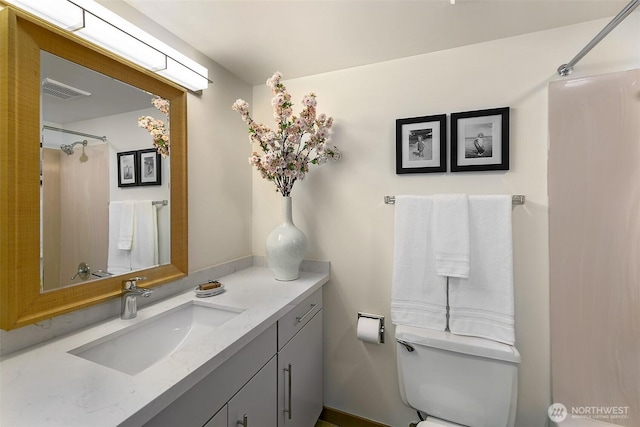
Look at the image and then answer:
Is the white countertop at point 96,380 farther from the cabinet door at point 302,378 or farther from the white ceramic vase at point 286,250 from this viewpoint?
the white ceramic vase at point 286,250

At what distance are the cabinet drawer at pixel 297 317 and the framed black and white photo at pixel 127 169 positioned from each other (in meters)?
0.89

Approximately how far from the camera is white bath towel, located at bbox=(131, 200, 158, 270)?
3.85ft

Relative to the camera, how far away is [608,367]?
3.98ft

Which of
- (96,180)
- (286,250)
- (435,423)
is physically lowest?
(435,423)

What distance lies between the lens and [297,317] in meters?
1.33

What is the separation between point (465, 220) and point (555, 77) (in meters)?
0.80

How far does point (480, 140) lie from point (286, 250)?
1166 mm

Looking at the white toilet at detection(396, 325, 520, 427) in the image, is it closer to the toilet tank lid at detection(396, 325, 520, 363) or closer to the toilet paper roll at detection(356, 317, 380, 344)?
the toilet tank lid at detection(396, 325, 520, 363)

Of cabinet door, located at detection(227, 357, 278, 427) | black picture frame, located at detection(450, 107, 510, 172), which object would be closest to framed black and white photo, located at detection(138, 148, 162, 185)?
cabinet door, located at detection(227, 357, 278, 427)

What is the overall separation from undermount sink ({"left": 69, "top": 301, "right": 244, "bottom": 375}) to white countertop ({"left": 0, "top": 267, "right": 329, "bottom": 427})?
0.10ft

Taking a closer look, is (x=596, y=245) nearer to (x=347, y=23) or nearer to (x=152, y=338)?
(x=347, y=23)

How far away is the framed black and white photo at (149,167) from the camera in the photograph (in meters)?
1.21

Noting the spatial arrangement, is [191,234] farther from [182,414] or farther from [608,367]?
[608,367]

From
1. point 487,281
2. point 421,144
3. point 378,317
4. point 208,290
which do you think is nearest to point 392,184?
point 421,144
